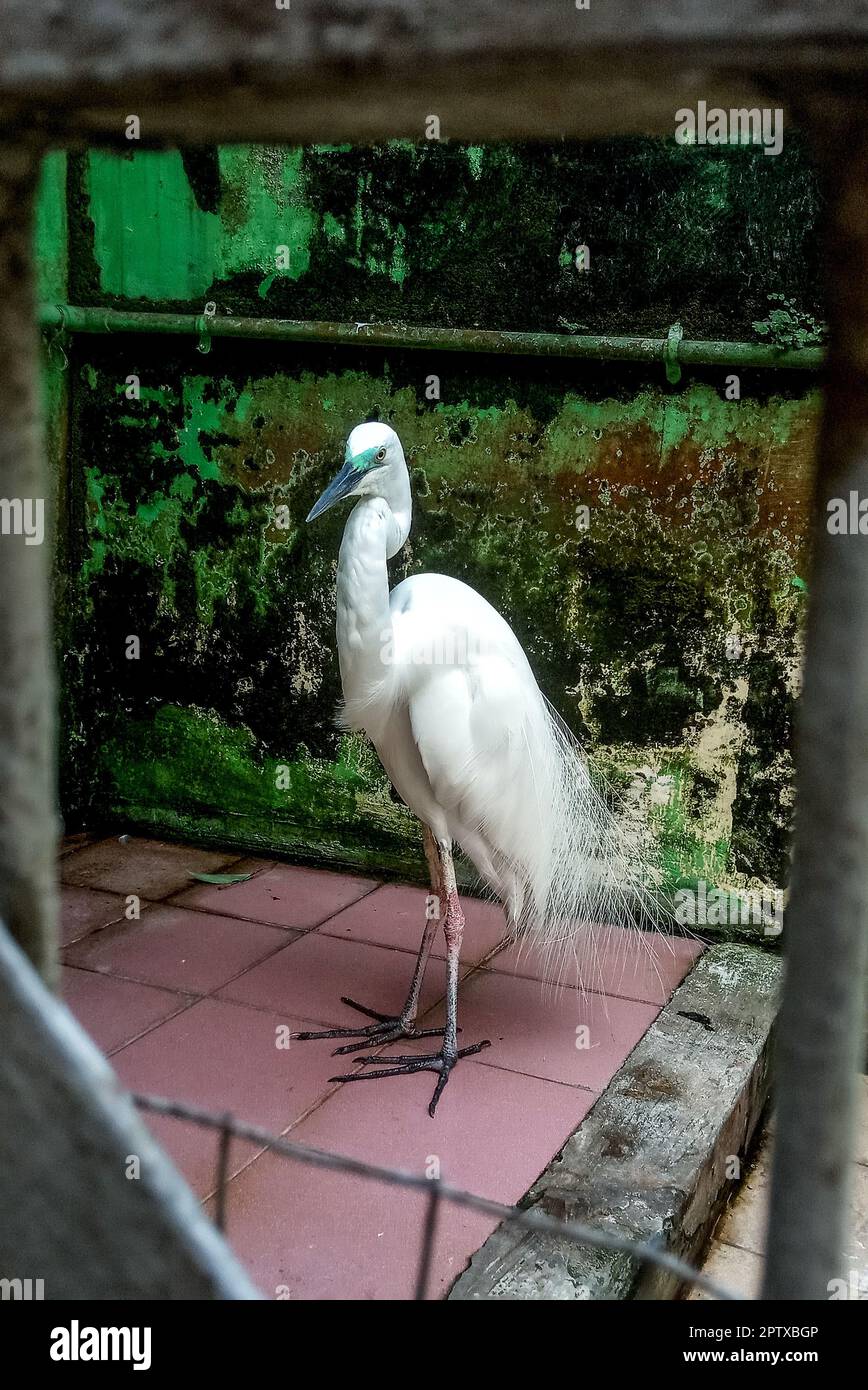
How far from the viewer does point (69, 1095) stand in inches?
26.1

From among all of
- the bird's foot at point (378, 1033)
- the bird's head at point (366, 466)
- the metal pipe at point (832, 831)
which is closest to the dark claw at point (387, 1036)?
the bird's foot at point (378, 1033)

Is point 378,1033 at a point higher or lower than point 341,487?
lower

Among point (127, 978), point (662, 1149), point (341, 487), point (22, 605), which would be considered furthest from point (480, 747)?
point (22, 605)

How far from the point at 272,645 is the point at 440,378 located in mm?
1052

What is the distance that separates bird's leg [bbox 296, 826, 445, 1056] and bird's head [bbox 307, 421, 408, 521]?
0.92 m

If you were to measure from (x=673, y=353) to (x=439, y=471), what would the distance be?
81 centimetres

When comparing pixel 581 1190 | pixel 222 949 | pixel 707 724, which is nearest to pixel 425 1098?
pixel 581 1190

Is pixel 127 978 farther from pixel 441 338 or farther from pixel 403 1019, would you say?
pixel 441 338

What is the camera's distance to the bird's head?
9.37ft

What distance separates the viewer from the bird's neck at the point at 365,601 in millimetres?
2871

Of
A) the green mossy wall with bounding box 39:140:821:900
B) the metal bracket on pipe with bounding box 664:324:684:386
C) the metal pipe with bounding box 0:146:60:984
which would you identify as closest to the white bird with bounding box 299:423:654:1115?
the green mossy wall with bounding box 39:140:821:900

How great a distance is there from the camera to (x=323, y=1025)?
309 centimetres

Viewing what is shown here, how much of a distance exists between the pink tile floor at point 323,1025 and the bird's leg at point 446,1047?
3cm

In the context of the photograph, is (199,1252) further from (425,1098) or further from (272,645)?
(272,645)
